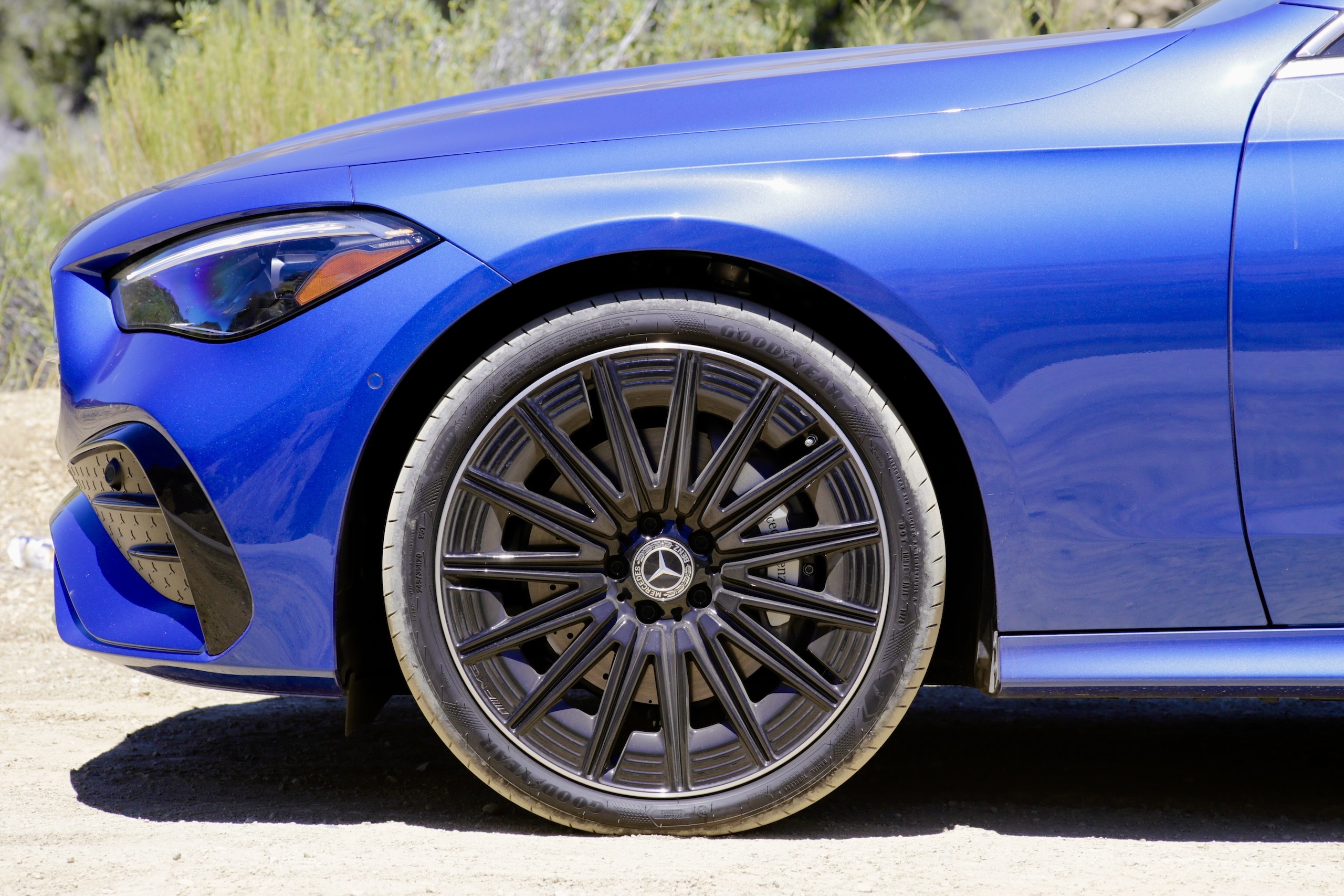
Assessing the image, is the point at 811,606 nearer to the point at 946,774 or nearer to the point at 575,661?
the point at 575,661

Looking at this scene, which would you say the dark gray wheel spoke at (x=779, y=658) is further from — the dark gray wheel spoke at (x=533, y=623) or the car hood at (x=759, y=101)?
the car hood at (x=759, y=101)

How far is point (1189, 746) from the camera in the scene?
2920 millimetres

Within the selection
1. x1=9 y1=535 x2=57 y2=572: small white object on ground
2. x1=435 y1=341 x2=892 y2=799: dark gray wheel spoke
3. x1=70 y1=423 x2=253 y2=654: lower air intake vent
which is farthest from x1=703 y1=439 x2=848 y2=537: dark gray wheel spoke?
x1=9 y1=535 x2=57 y2=572: small white object on ground

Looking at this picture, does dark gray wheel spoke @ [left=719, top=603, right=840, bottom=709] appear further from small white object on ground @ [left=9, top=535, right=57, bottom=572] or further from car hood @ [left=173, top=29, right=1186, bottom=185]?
small white object on ground @ [left=9, top=535, right=57, bottom=572]

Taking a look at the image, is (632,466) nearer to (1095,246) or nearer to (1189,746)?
(1095,246)

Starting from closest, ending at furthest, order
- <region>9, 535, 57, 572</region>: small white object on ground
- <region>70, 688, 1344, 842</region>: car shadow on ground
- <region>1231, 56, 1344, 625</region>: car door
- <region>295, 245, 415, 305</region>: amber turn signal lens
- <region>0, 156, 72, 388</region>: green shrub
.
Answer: <region>1231, 56, 1344, 625</region>: car door
<region>295, 245, 415, 305</region>: amber turn signal lens
<region>70, 688, 1344, 842</region>: car shadow on ground
<region>9, 535, 57, 572</region>: small white object on ground
<region>0, 156, 72, 388</region>: green shrub

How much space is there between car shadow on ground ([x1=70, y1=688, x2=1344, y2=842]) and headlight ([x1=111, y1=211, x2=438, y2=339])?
959 mm

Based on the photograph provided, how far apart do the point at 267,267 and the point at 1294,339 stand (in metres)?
1.70

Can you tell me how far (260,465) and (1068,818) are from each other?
1656mm

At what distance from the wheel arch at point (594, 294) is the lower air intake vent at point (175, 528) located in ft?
0.65

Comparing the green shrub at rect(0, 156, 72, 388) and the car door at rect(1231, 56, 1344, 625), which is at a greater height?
the green shrub at rect(0, 156, 72, 388)

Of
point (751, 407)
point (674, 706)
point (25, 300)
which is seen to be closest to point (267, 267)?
point (751, 407)

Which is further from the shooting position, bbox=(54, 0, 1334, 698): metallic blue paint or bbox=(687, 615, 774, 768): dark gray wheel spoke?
bbox=(687, 615, 774, 768): dark gray wheel spoke

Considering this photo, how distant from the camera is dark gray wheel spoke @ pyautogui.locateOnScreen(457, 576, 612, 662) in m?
2.10
